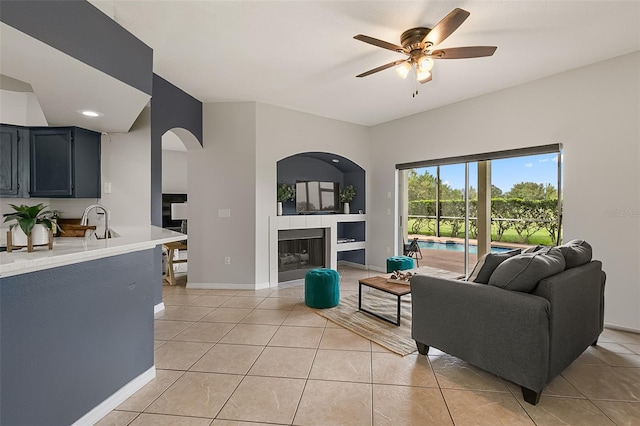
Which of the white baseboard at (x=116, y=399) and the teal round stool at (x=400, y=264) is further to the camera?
the teal round stool at (x=400, y=264)

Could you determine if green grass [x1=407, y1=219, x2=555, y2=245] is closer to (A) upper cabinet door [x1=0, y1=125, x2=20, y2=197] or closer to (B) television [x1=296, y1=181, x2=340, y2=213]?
(B) television [x1=296, y1=181, x2=340, y2=213]

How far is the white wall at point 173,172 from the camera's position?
25.5 feet

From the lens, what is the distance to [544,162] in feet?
12.8

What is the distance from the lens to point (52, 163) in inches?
133

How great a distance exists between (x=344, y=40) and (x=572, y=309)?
294 cm

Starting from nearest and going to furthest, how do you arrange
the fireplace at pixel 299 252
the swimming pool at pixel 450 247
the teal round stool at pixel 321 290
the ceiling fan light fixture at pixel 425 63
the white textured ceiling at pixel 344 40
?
the white textured ceiling at pixel 344 40
the ceiling fan light fixture at pixel 425 63
the teal round stool at pixel 321 290
the swimming pool at pixel 450 247
the fireplace at pixel 299 252

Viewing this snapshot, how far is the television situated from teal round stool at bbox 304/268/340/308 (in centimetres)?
192

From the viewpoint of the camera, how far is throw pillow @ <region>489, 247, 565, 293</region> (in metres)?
1.95

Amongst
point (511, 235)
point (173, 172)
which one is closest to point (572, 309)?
point (511, 235)

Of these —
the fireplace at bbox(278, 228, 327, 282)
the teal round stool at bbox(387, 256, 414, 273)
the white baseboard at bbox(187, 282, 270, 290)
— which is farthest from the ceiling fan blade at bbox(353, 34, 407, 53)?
the white baseboard at bbox(187, 282, 270, 290)

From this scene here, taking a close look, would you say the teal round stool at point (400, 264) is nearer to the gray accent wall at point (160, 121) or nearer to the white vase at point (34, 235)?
the gray accent wall at point (160, 121)

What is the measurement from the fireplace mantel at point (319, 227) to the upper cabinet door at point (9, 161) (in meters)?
3.03

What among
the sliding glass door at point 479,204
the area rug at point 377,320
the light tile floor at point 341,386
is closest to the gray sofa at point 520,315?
the light tile floor at point 341,386

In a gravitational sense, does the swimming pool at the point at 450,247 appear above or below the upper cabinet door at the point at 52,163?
below
